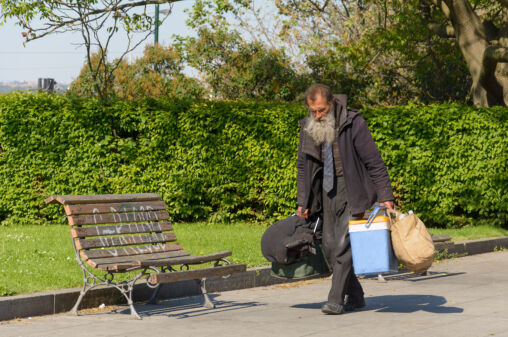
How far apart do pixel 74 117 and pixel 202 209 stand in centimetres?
286

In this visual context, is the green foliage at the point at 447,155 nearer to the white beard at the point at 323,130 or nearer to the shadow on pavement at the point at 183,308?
the shadow on pavement at the point at 183,308

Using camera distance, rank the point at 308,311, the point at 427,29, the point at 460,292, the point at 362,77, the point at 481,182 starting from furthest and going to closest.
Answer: the point at 362,77
the point at 427,29
the point at 481,182
the point at 460,292
the point at 308,311

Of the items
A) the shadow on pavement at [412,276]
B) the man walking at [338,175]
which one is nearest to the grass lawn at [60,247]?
the shadow on pavement at [412,276]

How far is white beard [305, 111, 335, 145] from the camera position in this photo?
687 cm

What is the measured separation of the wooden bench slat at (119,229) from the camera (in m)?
7.29

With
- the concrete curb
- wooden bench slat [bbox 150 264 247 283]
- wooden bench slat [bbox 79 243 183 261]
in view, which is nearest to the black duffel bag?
wooden bench slat [bbox 150 264 247 283]

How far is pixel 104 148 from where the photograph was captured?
1484 centimetres

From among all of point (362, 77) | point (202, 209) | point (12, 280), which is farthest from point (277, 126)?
point (362, 77)

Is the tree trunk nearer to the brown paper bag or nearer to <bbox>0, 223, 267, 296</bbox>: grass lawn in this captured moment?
<bbox>0, 223, 267, 296</bbox>: grass lawn

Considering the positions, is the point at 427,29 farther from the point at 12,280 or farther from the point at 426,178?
the point at 12,280

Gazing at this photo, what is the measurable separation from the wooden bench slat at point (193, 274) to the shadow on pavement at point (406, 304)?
787 millimetres

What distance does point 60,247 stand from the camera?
10828 millimetres

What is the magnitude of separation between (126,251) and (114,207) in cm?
46

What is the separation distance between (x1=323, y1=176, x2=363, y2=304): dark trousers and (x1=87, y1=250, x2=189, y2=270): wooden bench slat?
1.63 meters
